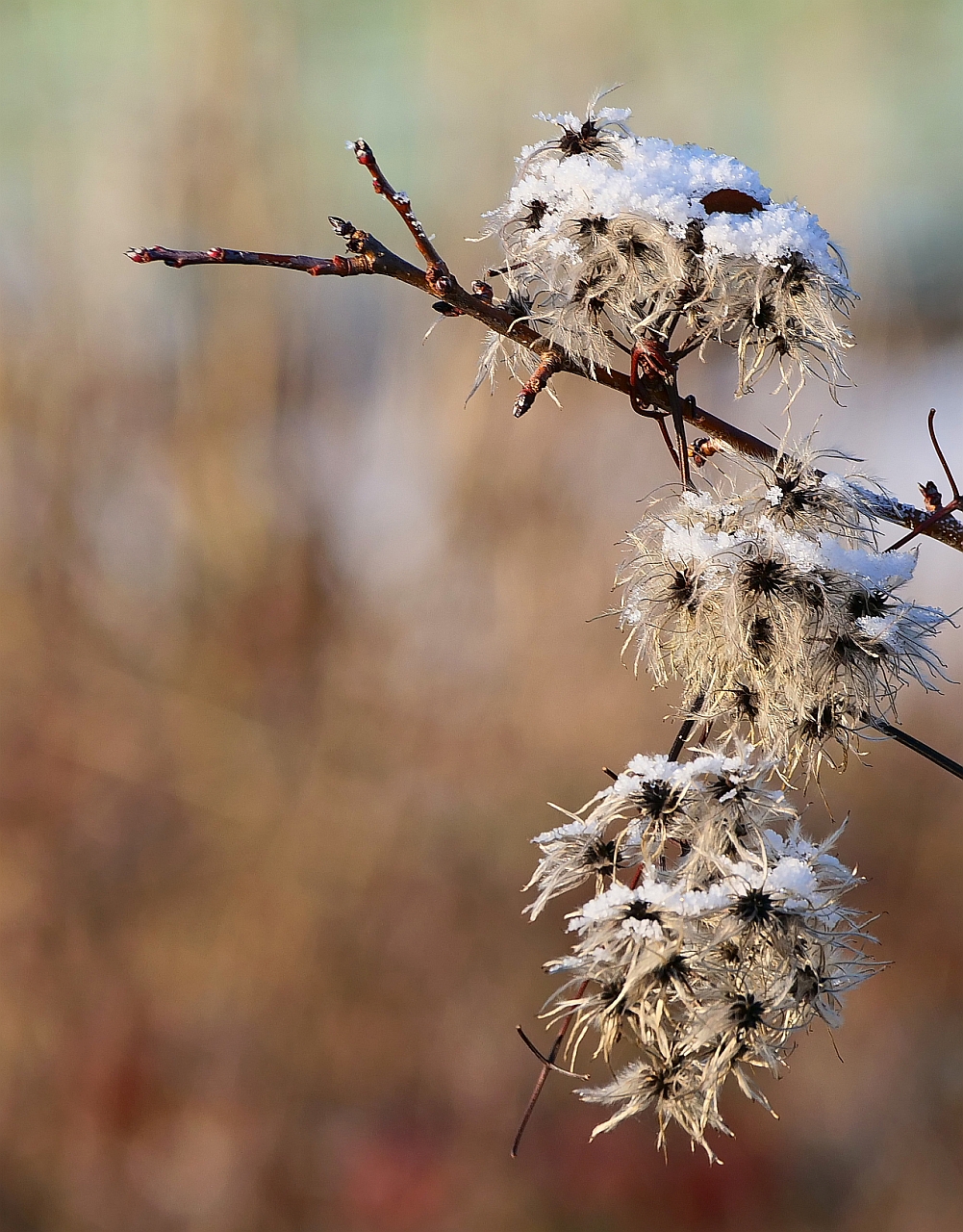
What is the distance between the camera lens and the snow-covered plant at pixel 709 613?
0.72 meters

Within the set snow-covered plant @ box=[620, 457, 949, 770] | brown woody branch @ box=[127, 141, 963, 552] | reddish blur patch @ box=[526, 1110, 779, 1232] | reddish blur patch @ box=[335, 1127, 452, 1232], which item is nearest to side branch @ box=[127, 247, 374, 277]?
brown woody branch @ box=[127, 141, 963, 552]

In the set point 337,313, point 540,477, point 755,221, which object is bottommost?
point 755,221

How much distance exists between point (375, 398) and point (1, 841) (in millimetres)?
2120

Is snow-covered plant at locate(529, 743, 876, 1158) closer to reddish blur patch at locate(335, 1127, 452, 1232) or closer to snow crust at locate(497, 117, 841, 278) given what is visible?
snow crust at locate(497, 117, 841, 278)

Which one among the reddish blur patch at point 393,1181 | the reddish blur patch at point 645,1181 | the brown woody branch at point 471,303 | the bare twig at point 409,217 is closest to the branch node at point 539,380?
the brown woody branch at point 471,303

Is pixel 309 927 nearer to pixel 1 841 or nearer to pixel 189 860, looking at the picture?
pixel 189 860

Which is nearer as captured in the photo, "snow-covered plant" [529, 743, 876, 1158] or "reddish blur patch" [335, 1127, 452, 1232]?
"snow-covered plant" [529, 743, 876, 1158]

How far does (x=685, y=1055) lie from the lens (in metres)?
0.74

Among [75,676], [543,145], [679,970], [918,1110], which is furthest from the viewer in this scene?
[75,676]

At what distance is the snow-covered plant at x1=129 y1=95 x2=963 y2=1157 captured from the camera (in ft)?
2.37

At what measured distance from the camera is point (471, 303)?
772 mm

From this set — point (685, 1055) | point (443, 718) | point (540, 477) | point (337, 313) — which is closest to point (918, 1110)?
point (443, 718)

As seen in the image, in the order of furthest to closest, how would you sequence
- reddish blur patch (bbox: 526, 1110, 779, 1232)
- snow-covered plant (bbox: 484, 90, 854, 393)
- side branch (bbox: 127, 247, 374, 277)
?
reddish blur patch (bbox: 526, 1110, 779, 1232) < snow-covered plant (bbox: 484, 90, 854, 393) < side branch (bbox: 127, 247, 374, 277)

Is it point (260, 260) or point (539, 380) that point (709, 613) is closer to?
point (539, 380)
